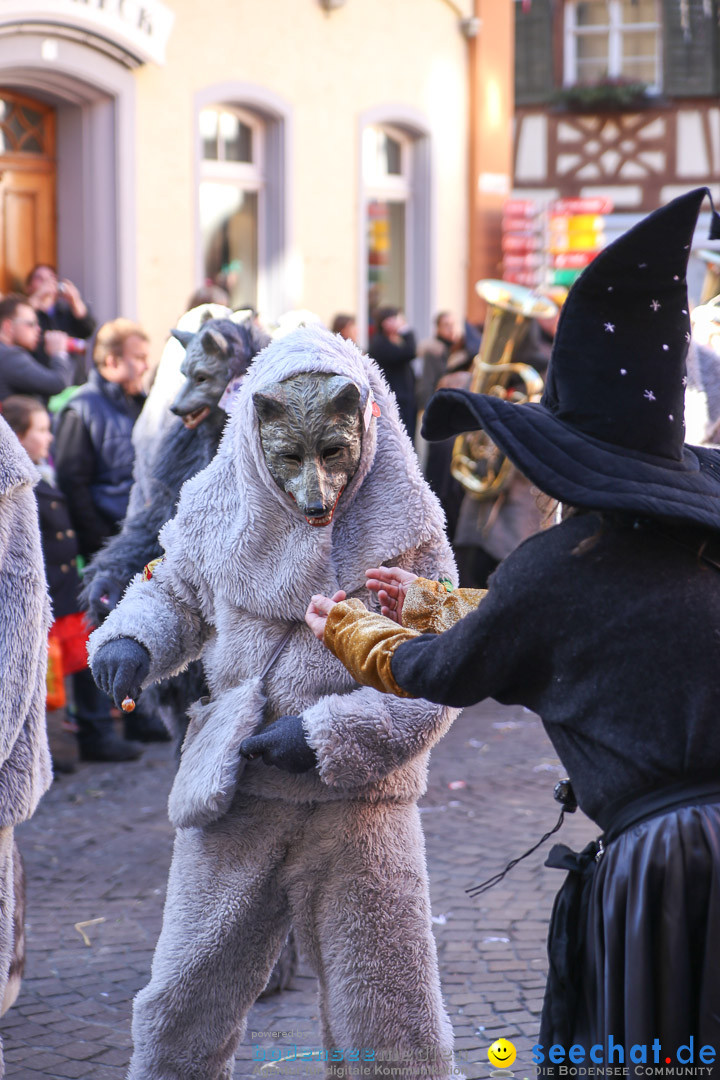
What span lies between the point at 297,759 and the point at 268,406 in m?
0.73

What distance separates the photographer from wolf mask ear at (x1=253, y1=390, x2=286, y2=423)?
2.90m

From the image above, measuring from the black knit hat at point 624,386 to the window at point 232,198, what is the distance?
9230 mm

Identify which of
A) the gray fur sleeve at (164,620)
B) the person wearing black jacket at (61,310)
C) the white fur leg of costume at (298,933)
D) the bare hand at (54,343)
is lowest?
the white fur leg of costume at (298,933)

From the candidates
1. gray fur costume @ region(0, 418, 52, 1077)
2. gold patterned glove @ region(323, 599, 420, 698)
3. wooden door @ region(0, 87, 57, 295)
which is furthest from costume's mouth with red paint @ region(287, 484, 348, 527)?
wooden door @ region(0, 87, 57, 295)

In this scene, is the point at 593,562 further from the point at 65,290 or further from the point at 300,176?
the point at 300,176

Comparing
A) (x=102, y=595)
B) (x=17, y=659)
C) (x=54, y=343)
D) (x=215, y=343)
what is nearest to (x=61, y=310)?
(x=54, y=343)

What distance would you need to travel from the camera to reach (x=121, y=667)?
290cm

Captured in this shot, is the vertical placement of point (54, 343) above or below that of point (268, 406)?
above

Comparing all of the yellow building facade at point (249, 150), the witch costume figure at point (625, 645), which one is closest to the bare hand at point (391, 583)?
the witch costume figure at point (625, 645)

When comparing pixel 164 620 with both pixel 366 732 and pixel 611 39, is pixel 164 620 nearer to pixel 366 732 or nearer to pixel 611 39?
pixel 366 732

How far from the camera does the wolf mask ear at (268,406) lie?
114 inches

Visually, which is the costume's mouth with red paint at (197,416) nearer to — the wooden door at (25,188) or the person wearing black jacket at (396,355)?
the wooden door at (25,188)

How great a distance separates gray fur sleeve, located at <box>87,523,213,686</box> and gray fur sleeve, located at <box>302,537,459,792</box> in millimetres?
380

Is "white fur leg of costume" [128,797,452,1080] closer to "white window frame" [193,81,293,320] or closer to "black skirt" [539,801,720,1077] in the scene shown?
"black skirt" [539,801,720,1077]
